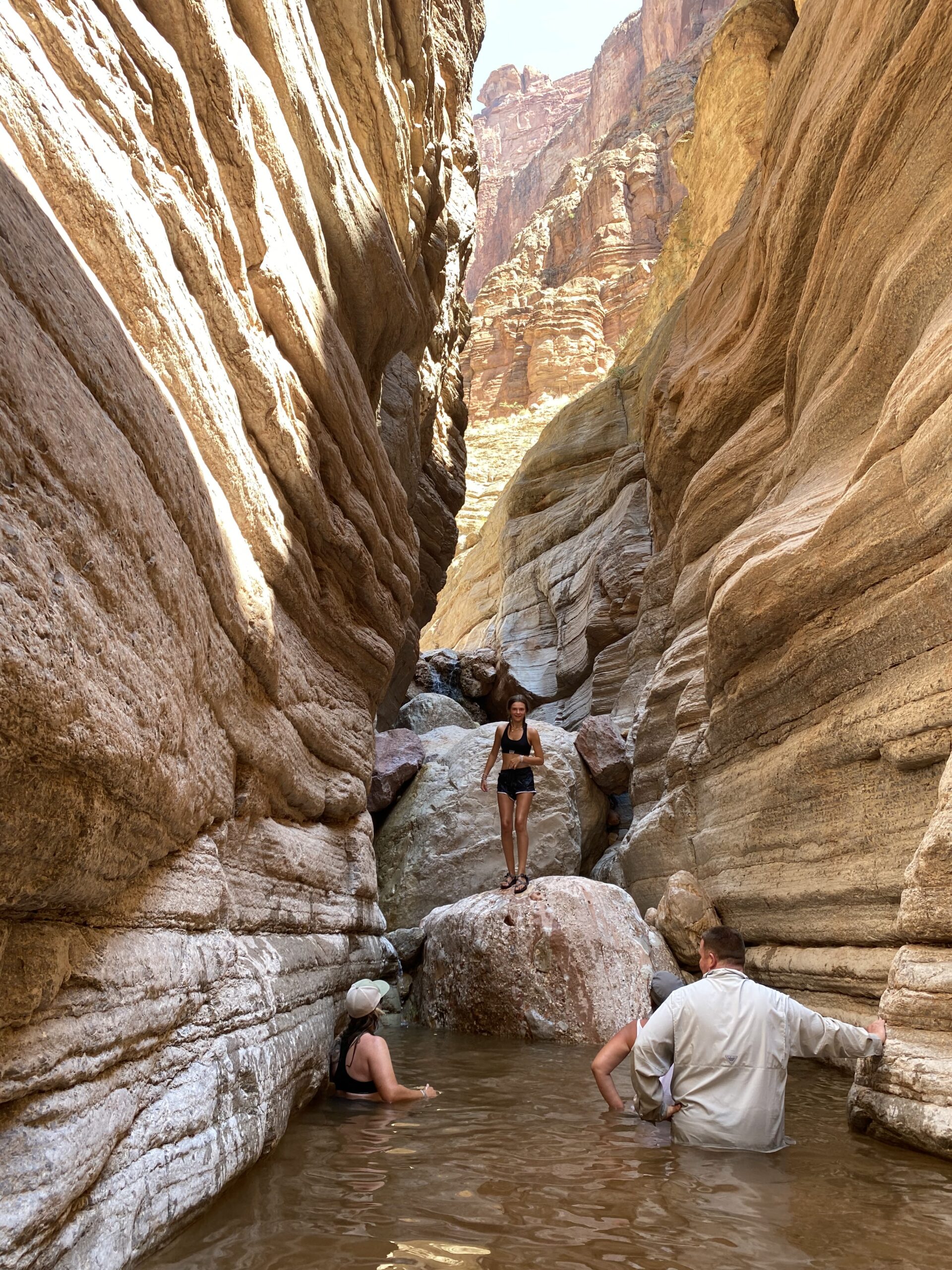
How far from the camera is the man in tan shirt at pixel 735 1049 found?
388 centimetres

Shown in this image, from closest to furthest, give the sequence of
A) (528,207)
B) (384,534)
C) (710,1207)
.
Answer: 1. (710,1207)
2. (384,534)
3. (528,207)

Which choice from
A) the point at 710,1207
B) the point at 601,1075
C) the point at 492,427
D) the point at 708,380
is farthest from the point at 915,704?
the point at 492,427

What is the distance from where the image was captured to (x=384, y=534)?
295 inches

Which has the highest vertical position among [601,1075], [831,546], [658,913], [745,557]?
[745,557]

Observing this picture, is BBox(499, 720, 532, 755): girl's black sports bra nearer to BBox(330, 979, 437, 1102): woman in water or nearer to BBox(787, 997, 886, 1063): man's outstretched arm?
BBox(330, 979, 437, 1102): woman in water

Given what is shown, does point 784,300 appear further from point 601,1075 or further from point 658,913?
point 601,1075

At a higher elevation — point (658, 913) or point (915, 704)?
point (915, 704)

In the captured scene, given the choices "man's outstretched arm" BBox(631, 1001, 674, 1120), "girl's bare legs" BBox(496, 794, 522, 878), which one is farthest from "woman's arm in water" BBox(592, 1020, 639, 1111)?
"girl's bare legs" BBox(496, 794, 522, 878)

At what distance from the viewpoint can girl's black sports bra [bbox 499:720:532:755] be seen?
330 inches

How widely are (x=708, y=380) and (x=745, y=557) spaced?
4.84m

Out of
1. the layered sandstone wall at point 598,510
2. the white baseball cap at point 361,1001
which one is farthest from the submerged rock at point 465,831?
the white baseball cap at point 361,1001

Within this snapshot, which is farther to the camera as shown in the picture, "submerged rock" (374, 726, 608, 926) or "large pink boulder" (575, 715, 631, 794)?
"large pink boulder" (575, 715, 631, 794)

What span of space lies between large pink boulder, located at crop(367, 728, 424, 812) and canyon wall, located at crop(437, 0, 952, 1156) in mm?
3190

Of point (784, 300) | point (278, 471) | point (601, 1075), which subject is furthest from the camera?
point (784, 300)
